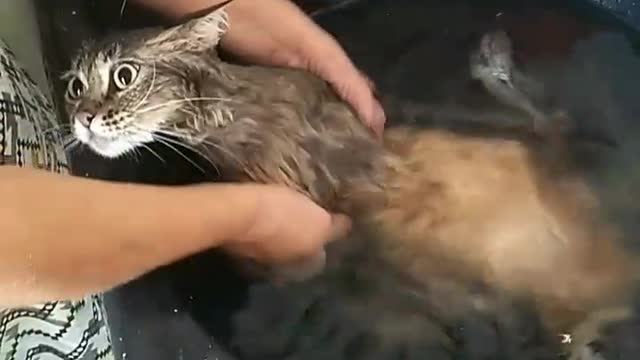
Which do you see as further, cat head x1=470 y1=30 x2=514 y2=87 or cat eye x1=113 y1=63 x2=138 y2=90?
cat head x1=470 y1=30 x2=514 y2=87

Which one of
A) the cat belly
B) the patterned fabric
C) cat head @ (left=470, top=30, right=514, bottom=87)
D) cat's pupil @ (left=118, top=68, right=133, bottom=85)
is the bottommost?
the patterned fabric

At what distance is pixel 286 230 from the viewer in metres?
0.91

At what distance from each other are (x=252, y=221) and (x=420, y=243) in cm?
18

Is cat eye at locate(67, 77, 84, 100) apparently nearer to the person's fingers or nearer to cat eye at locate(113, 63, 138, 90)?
cat eye at locate(113, 63, 138, 90)

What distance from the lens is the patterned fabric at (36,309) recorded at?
2.47ft

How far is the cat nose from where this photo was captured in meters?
0.90

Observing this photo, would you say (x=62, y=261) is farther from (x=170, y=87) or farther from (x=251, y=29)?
(x=251, y=29)

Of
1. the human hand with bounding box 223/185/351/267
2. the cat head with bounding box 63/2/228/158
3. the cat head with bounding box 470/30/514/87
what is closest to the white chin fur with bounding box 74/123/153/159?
the cat head with bounding box 63/2/228/158

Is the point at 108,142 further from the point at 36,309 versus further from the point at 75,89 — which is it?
the point at 36,309

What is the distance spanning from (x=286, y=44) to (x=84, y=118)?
21 centimetres

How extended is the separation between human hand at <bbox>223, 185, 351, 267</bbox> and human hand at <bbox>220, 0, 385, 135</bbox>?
0.12 meters

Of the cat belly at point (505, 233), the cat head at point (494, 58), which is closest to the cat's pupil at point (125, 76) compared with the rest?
the cat belly at point (505, 233)

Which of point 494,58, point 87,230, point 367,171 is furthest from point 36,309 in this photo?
point 494,58

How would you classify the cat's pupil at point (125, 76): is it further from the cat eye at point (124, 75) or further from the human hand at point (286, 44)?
the human hand at point (286, 44)
